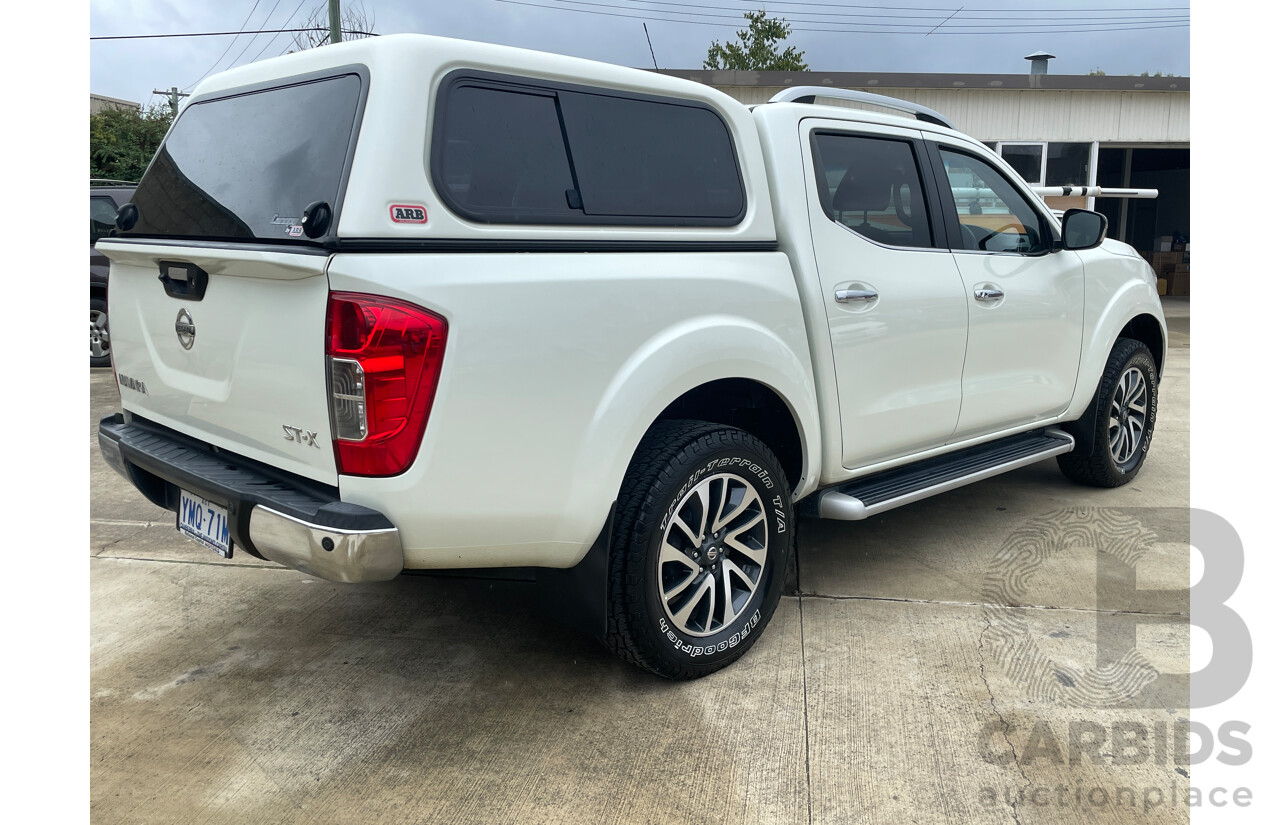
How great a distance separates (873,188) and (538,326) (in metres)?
1.84

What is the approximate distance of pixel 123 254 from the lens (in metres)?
3.19

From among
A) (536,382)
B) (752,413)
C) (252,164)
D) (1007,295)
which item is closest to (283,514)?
(536,382)

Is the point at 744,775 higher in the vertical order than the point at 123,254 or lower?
lower

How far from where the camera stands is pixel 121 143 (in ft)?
66.4

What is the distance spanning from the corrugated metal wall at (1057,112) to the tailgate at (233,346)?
40.8ft

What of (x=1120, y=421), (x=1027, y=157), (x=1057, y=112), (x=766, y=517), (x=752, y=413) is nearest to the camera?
(x=766, y=517)

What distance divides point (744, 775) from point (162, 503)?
2.09m

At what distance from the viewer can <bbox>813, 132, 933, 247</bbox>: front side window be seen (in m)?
3.63

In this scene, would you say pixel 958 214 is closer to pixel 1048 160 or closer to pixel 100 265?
pixel 100 265

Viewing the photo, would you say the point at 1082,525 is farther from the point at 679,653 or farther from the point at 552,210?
the point at 552,210

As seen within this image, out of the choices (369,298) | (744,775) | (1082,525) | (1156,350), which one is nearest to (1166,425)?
(1156,350)

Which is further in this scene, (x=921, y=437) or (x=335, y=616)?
(x=921, y=437)

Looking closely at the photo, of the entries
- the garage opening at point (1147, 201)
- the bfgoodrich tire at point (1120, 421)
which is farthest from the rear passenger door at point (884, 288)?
the garage opening at point (1147, 201)

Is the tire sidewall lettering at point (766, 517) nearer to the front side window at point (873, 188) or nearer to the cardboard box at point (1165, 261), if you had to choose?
the front side window at point (873, 188)
